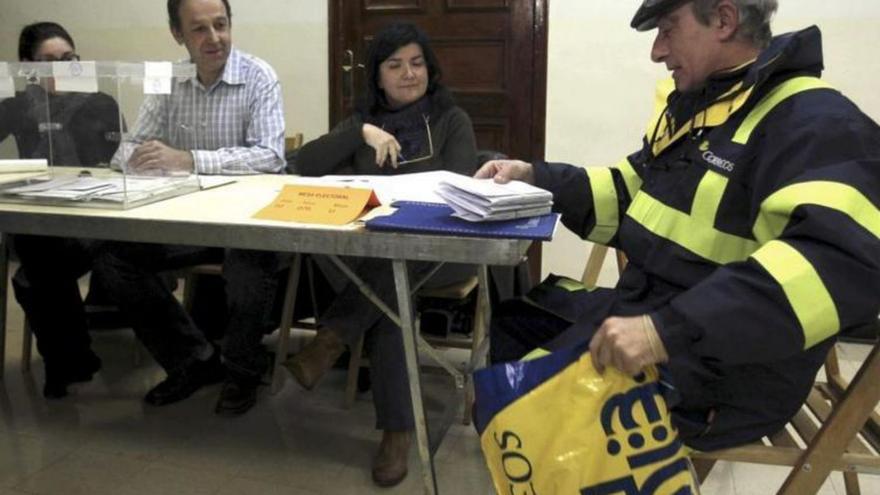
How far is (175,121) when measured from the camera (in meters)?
2.11

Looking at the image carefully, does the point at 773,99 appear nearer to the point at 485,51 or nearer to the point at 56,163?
the point at 56,163

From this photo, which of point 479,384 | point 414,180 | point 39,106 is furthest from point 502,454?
point 39,106

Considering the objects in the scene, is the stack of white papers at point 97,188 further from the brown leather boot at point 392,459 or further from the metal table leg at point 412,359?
the brown leather boot at point 392,459

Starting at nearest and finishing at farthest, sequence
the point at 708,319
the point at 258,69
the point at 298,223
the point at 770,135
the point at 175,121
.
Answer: the point at 708,319 → the point at 770,135 → the point at 298,223 → the point at 175,121 → the point at 258,69

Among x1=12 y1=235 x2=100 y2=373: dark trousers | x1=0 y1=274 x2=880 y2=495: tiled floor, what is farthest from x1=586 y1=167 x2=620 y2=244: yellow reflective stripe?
x1=12 y1=235 x2=100 y2=373: dark trousers

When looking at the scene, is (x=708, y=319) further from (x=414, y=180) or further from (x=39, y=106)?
(x=39, y=106)

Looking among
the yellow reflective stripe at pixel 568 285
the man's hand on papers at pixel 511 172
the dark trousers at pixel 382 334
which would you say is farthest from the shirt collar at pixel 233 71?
the yellow reflective stripe at pixel 568 285

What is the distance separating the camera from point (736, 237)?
1104 millimetres

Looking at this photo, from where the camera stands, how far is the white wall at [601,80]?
2901 mm

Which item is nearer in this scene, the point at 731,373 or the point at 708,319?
the point at 708,319

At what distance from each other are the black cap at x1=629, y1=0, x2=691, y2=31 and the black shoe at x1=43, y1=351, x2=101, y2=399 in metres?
1.99

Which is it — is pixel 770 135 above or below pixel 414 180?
above

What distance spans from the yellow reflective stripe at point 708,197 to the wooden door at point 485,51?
222cm

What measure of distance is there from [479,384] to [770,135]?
577mm
